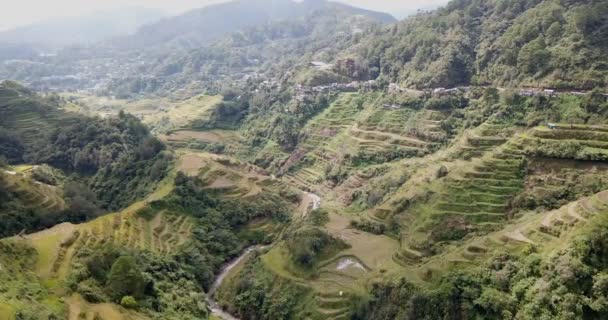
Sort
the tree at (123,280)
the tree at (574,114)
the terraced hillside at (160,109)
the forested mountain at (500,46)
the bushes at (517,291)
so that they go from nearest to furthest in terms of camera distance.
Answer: the bushes at (517,291) → the tree at (123,280) → the tree at (574,114) → the forested mountain at (500,46) → the terraced hillside at (160,109)

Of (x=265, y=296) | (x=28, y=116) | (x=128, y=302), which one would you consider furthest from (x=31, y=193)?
(x=28, y=116)

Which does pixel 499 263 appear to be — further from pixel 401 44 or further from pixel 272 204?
pixel 401 44

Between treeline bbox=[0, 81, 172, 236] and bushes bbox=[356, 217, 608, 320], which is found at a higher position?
bushes bbox=[356, 217, 608, 320]

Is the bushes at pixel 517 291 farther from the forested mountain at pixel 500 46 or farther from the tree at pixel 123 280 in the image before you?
the forested mountain at pixel 500 46

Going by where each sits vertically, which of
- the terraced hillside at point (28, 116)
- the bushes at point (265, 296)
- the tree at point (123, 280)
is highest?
the tree at point (123, 280)

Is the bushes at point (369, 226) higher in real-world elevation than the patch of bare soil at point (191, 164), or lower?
higher

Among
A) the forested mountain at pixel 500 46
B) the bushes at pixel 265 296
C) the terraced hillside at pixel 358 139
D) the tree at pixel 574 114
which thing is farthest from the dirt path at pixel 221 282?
the forested mountain at pixel 500 46

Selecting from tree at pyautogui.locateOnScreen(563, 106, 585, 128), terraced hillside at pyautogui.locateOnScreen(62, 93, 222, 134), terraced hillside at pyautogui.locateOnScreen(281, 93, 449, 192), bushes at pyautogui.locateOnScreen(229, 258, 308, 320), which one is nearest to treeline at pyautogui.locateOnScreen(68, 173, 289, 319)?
bushes at pyautogui.locateOnScreen(229, 258, 308, 320)

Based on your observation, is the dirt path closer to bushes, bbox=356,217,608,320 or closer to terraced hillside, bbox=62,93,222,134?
bushes, bbox=356,217,608,320

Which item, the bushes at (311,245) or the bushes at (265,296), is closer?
the bushes at (265,296)
